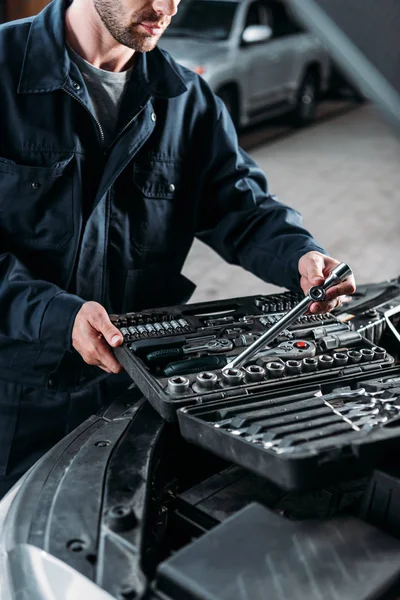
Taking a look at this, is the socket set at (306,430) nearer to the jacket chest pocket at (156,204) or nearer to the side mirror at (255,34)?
the jacket chest pocket at (156,204)

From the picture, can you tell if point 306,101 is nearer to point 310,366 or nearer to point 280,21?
point 280,21

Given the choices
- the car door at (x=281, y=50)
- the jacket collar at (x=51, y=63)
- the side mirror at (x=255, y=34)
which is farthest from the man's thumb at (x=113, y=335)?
the car door at (x=281, y=50)

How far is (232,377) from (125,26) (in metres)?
0.73

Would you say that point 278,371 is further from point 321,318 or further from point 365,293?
point 365,293

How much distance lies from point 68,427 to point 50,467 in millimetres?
484

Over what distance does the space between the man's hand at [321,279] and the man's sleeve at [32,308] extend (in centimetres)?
44

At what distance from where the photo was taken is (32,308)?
134 cm

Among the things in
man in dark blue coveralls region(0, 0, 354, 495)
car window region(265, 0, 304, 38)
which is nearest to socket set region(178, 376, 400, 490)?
man in dark blue coveralls region(0, 0, 354, 495)

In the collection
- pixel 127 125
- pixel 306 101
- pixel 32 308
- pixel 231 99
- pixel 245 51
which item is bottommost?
pixel 306 101

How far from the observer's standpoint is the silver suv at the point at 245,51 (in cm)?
554

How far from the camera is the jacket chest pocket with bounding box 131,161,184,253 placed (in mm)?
1582

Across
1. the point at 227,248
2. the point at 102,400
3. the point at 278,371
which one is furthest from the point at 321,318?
the point at 102,400

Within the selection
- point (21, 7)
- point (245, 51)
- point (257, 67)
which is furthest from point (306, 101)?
point (21, 7)

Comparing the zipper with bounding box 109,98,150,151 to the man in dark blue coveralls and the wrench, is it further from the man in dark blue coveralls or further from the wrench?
the wrench
